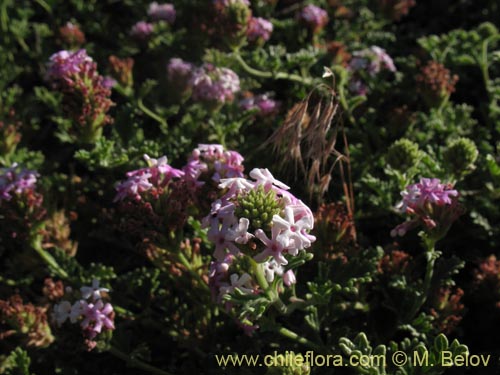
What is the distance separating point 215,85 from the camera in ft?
11.1

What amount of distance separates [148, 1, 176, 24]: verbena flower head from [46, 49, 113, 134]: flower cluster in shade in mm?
1536

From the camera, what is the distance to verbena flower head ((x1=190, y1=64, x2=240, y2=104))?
3371 millimetres

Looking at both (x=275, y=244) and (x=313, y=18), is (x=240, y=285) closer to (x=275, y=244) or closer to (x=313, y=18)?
(x=275, y=244)

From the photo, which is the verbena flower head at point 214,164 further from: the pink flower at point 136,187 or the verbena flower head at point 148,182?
the pink flower at point 136,187

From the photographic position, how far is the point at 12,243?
3184mm

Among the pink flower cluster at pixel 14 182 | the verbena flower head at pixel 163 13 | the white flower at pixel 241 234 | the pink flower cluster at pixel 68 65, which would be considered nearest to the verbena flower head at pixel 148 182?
the white flower at pixel 241 234

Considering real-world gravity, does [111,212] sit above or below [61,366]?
above

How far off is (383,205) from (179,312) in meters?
1.12

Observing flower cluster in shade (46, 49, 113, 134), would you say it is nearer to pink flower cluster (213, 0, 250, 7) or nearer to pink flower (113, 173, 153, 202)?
pink flower (113, 173, 153, 202)

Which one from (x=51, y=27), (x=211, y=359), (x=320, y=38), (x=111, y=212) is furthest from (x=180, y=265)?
(x=51, y=27)

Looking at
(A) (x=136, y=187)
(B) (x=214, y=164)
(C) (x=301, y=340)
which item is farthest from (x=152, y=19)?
(C) (x=301, y=340)

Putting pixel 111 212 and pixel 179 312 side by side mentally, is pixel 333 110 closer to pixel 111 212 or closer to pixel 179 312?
pixel 179 312

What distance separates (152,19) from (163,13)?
0.14 meters

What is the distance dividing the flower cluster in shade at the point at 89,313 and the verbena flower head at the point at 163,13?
246cm
